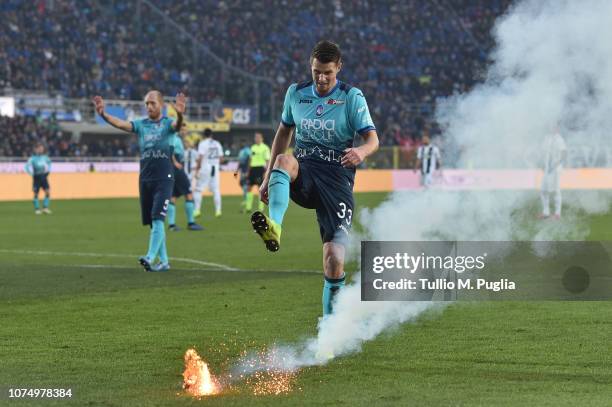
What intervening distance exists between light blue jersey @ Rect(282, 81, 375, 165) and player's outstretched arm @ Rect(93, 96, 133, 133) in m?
5.31

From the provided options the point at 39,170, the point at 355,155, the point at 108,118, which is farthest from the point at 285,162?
the point at 39,170

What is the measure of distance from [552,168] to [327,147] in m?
20.3

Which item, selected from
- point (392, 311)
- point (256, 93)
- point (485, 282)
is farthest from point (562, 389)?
point (256, 93)

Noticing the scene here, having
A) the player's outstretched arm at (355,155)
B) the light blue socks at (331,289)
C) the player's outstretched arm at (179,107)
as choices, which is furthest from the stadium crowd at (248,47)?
the player's outstretched arm at (355,155)

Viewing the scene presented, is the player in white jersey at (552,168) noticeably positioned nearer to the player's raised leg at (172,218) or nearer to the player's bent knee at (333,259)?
the player's raised leg at (172,218)

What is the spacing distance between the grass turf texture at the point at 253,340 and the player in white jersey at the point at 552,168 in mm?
11848

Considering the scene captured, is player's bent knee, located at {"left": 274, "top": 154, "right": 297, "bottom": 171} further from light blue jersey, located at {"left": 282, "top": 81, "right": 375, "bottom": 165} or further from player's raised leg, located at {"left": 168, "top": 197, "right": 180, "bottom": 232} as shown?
player's raised leg, located at {"left": 168, "top": 197, "right": 180, "bottom": 232}

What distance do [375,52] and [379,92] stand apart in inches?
127

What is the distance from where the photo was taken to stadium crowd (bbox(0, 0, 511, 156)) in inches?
1879

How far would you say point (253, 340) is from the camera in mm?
9016

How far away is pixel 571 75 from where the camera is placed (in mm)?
14164

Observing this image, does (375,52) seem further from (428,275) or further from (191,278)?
(428,275)

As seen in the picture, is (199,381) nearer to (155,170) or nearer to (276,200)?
(276,200)

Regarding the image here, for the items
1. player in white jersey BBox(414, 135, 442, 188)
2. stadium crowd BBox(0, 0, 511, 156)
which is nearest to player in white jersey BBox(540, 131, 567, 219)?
player in white jersey BBox(414, 135, 442, 188)
